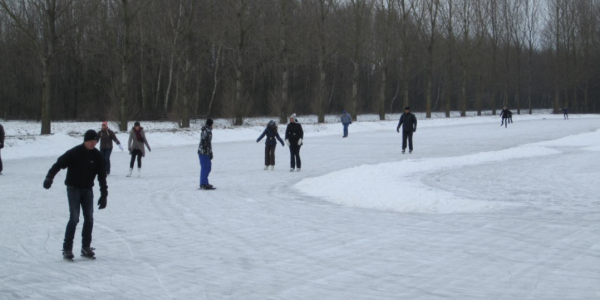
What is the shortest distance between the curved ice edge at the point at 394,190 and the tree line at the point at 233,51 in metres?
22.8

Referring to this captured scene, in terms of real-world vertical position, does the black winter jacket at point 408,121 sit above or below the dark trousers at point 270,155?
above

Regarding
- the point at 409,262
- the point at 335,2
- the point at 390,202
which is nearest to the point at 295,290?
the point at 409,262

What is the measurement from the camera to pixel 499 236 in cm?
880

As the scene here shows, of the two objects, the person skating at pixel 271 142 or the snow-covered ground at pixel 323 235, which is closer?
the snow-covered ground at pixel 323 235

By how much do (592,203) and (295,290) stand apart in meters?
8.01

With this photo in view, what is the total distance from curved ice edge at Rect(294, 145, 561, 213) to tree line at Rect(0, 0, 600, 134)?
22796mm

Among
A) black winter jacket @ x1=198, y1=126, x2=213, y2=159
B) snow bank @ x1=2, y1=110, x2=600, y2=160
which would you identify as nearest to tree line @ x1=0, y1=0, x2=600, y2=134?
snow bank @ x1=2, y1=110, x2=600, y2=160

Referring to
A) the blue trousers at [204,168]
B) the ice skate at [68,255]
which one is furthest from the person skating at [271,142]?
the ice skate at [68,255]

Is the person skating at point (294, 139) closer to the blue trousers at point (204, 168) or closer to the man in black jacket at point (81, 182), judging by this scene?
the blue trousers at point (204, 168)

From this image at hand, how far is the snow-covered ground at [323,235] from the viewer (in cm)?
635

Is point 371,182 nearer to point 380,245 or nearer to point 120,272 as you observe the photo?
point 380,245

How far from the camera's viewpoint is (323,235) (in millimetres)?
9117

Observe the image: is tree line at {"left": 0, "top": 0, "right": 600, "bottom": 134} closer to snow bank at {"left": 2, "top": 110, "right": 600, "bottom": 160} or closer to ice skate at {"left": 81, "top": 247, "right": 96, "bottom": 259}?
snow bank at {"left": 2, "top": 110, "right": 600, "bottom": 160}

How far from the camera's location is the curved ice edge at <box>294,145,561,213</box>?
11.7 metres
